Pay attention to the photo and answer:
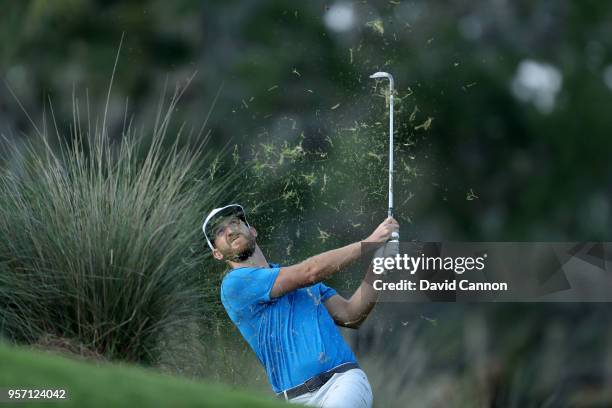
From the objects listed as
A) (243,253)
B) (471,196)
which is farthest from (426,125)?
(243,253)

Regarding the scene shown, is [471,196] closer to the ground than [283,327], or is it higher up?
higher up

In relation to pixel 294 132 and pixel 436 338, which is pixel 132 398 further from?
pixel 294 132

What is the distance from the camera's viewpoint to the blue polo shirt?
277 inches

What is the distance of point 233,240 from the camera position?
24.3 ft

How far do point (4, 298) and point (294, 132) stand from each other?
7357 mm

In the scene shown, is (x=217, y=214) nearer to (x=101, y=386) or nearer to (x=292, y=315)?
(x=292, y=315)

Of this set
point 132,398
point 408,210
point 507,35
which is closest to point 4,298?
point 132,398

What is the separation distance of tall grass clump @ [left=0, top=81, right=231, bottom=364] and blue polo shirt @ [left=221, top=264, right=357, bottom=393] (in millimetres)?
490

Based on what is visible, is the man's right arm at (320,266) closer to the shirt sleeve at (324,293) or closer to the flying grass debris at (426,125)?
the shirt sleeve at (324,293)

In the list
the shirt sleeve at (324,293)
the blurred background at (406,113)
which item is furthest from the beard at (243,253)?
the blurred background at (406,113)

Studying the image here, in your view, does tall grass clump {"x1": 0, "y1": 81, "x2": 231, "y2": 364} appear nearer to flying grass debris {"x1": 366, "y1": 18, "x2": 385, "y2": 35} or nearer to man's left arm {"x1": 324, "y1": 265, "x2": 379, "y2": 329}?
man's left arm {"x1": 324, "y1": 265, "x2": 379, "y2": 329}

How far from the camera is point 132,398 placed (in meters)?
4.48

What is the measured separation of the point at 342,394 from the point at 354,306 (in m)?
0.89

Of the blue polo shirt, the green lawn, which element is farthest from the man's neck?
Answer: the green lawn
